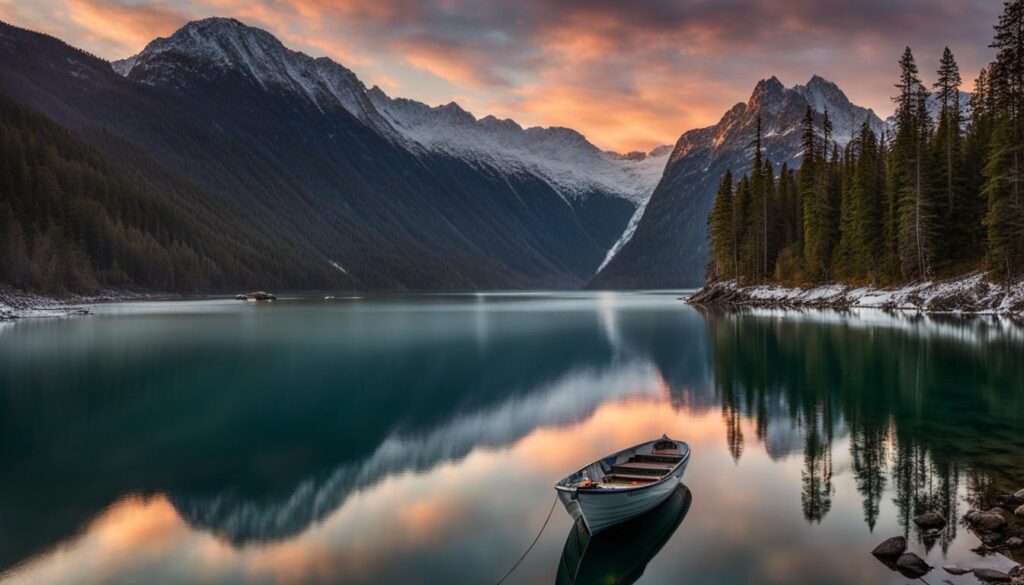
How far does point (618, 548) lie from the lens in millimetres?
16656

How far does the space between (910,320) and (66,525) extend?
74144 mm

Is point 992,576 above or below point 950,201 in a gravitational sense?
below

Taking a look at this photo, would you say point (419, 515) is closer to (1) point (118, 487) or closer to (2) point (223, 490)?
(2) point (223, 490)

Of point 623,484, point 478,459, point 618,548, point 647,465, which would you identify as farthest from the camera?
point 478,459

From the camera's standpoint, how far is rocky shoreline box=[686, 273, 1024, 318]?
233 ft

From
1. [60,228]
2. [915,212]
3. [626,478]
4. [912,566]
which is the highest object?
[60,228]

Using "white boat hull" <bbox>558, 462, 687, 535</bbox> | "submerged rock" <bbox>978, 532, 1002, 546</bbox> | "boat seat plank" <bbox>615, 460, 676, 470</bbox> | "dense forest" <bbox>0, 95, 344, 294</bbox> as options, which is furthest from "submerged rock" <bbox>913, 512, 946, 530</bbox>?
"dense forest" <bbox>0, 95, 344, 294</bbox>

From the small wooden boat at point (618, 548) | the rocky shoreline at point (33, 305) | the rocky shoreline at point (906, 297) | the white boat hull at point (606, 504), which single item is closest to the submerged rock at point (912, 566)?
the small wooden boat at point (618, 548)

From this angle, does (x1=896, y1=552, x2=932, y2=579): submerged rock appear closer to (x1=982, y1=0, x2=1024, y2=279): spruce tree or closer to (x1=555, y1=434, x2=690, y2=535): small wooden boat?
(x1=555, y1=434, x2=690, y2=535): small wooden boat

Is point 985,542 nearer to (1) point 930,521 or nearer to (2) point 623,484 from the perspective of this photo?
(1) point 930,521

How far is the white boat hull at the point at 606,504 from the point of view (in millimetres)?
16266

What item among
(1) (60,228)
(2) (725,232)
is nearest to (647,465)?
(2) (725,232)

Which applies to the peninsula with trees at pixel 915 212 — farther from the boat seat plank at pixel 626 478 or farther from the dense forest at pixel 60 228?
the dense forest at pixel 60 228

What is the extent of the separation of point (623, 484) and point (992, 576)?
780 centimetres
